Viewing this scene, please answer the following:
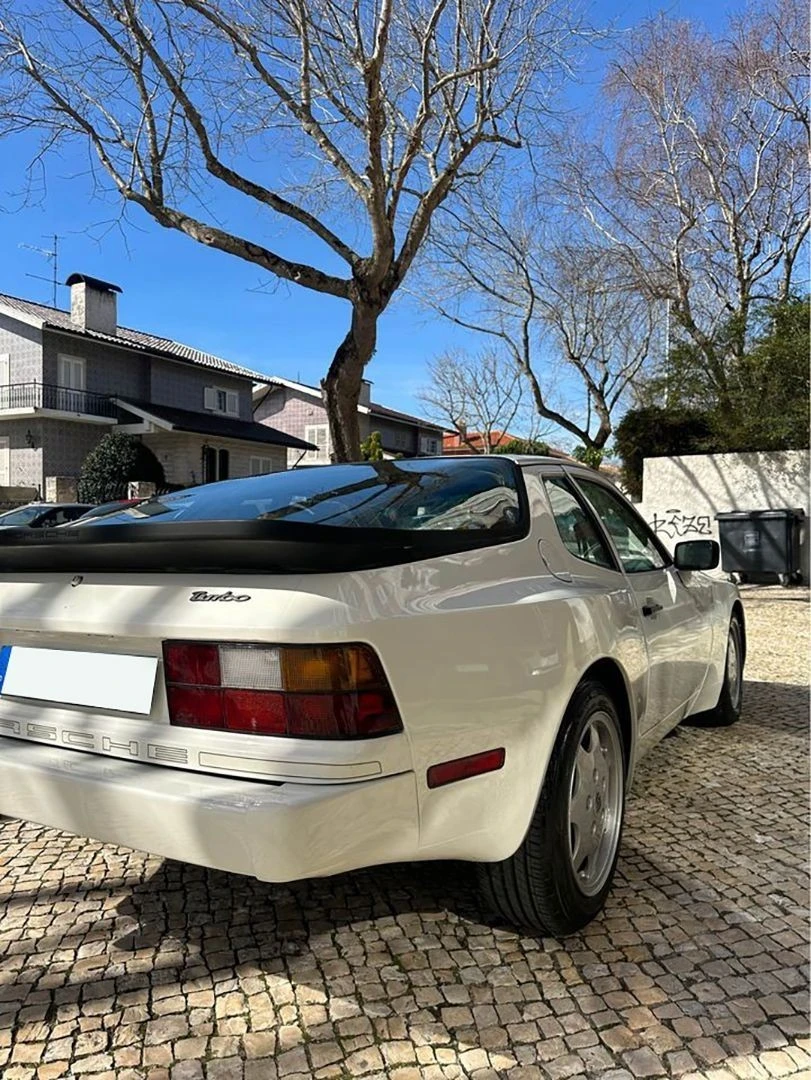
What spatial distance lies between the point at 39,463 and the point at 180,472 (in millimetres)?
4506

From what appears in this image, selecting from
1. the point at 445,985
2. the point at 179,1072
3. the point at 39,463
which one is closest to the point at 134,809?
the point at 179,1072

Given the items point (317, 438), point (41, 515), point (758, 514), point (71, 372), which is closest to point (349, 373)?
point (41, 515)

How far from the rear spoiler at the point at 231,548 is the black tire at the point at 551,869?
63 centimetres

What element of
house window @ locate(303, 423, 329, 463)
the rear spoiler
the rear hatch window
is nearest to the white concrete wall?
the rear hatch window

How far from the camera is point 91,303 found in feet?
90.5

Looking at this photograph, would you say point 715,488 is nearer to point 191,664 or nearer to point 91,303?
point 191,664

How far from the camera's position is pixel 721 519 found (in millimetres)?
13258

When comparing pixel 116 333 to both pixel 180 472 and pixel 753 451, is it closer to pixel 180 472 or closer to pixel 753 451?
pixel 180 472

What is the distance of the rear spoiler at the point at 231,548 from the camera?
1828mm

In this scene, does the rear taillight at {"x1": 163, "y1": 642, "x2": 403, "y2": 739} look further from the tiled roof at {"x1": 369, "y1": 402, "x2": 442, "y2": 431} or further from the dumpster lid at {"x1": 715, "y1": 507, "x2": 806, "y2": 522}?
the tiled roof at {"x1": 369, "y1": 402, "x2": 442, "y2": 431}

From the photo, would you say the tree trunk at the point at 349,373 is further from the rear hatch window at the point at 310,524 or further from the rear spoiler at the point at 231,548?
the rear spoiler at the point at 231,548

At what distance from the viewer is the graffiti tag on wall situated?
14.8m

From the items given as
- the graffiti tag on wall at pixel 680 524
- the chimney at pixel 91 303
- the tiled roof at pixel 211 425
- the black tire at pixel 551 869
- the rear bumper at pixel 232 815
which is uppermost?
the chimney at pixel 91 303

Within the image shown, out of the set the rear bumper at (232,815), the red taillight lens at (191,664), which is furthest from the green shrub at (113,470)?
the red taillight lens at (191,664)
